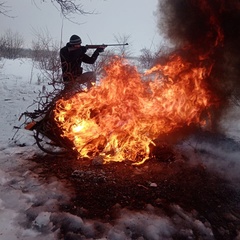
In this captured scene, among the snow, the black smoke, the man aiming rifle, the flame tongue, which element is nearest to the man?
the man aiming rifle

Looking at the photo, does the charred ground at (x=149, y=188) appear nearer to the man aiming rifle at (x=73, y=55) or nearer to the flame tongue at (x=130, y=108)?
the flame tongue at (x=130, y=108)

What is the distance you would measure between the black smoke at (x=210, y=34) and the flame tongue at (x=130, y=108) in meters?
0.31

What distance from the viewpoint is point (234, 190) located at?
4.41 m

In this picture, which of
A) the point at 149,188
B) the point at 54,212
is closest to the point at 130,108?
the point at 149,188

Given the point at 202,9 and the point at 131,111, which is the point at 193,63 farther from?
the point at 131,111

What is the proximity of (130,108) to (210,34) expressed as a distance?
2.38 meters

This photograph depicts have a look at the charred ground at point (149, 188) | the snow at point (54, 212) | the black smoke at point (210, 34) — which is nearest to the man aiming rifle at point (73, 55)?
the black smoke at point (210, 34)

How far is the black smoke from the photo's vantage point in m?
5.38

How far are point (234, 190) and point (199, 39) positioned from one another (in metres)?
3.27

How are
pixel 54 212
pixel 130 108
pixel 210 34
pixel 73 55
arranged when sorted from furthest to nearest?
pixel 73 55 < pixel 210 34 < pixel 130 108 < pixel 54 212

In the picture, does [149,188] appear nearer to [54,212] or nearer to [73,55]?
[54,212]

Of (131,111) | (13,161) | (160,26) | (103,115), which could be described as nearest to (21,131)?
(13,161)

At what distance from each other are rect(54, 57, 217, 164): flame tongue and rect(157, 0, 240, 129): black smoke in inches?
12.1

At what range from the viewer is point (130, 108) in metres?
5.44
